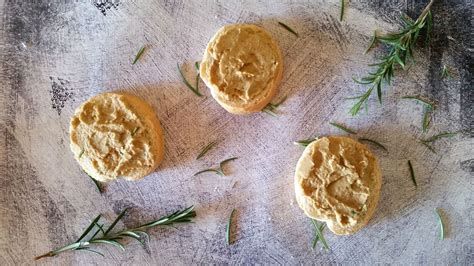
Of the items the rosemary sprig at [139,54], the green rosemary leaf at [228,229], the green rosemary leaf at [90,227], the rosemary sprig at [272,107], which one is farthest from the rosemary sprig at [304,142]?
the green rosemary leaf at [90,227]

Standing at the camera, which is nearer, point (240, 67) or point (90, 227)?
point (240, 67)

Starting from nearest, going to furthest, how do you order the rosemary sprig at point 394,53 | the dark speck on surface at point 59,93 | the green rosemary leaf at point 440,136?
1. the rosemary sprig at point 394,53
2. the green rosemary leaf at point 440,136
3. the dark speck on surface at point 59,93

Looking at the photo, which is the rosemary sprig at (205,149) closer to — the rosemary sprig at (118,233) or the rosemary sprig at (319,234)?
the rosemary sprig at (118,233)

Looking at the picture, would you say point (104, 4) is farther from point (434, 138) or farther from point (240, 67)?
point (434, 138)

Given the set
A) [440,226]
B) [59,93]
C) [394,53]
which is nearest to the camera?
[394,53]

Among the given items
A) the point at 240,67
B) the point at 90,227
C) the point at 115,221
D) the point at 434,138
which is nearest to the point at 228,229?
the point at 115,221

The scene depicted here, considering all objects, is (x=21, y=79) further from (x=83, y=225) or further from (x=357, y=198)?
(x=357, y=198)
